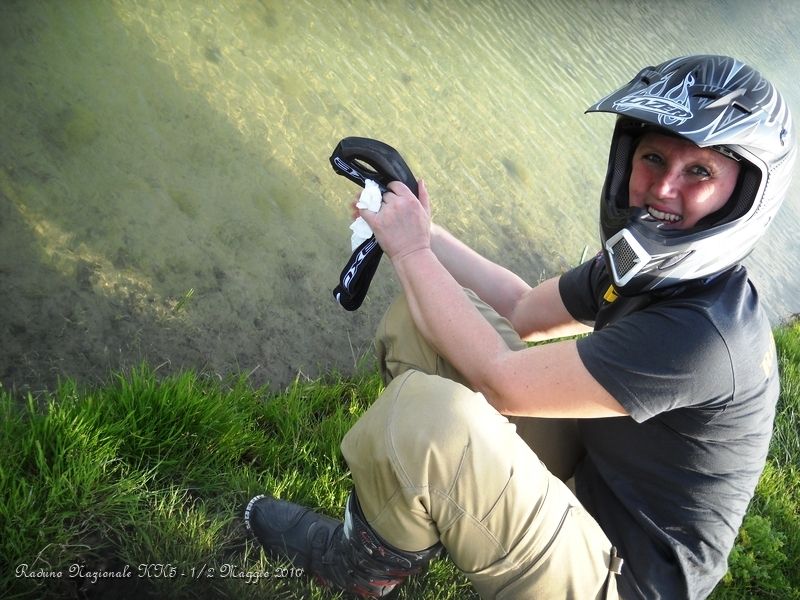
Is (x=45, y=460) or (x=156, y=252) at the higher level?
(x=156, y=252)

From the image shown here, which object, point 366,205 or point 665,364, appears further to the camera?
point 366,205

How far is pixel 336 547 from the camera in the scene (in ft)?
6.52

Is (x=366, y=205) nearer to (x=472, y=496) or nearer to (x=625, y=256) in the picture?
(x=625, y=256)

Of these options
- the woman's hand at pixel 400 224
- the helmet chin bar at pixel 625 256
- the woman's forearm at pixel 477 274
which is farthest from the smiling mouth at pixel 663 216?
the woman's forearm at pixel 477 274

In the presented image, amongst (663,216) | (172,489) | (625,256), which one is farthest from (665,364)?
(172,489)

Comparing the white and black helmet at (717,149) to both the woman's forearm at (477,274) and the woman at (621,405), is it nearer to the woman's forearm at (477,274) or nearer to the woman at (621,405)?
the woman at (621,405)

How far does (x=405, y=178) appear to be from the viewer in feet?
7.56

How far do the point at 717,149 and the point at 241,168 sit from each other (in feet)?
6.99

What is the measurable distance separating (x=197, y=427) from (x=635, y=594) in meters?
1.32

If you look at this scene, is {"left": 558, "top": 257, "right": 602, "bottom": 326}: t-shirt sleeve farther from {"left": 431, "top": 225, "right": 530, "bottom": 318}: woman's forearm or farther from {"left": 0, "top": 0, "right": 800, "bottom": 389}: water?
{"left": 0, "top": 0, "right": 800, "bottom": 389}: water

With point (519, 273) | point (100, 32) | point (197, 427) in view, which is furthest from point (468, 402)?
point (100, 32)

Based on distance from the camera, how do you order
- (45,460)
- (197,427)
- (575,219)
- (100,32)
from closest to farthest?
(45,460)
(197,427)
(100,32)
(575,219)

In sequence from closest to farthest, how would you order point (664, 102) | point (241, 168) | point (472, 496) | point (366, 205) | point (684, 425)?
point (472, 496)
point (684, 425)
point (664, 102)
point (366, 205)
point (241, 168)

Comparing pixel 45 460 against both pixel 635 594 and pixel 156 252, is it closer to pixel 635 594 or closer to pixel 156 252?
pixel 156 252
